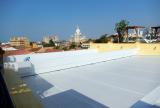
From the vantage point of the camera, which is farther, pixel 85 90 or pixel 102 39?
A: pixel 102 39

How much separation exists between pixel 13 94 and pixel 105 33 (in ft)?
69.0

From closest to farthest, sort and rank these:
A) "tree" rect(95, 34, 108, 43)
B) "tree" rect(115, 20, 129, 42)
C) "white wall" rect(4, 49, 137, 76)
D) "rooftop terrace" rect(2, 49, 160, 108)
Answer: "rooftop terrace" rect(2, 49, 160, 108) → "white wall" rect(4, 49, 137, 76) → "tree" rect(115, 20, 129, 42) → "tree" rect(95, 34, 108, 43)

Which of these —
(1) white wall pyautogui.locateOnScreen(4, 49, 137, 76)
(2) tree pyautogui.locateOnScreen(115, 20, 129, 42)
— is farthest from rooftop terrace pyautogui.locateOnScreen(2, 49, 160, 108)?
(2) tree pyautogui.locateOnScreen(115, 20, 129, 42)

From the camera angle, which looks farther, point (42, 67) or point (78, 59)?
point (78, 59)

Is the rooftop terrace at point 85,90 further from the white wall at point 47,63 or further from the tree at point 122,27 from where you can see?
the tree at point 122,27

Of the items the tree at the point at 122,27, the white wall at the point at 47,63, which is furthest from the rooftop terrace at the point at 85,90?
the tree at the point at 122,27

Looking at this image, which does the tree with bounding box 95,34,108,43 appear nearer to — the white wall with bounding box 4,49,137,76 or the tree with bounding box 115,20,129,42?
the tree with bounding box 115,20,129,42

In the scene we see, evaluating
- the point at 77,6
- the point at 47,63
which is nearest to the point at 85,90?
the point at 47,63

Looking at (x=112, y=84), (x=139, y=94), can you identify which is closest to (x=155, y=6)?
(x=112, y=84)

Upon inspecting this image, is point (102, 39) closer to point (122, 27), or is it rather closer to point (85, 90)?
point (122, 27)

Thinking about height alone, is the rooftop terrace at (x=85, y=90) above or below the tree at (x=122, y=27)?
below

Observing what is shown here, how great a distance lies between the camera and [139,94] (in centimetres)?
347

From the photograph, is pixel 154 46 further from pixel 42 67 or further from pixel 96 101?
pixel 96 101

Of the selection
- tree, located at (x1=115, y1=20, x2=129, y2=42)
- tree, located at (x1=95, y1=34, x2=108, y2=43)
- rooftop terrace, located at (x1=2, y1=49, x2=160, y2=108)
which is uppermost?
tree, located at (x1=115, y1=20, x2=129, y2=42)
